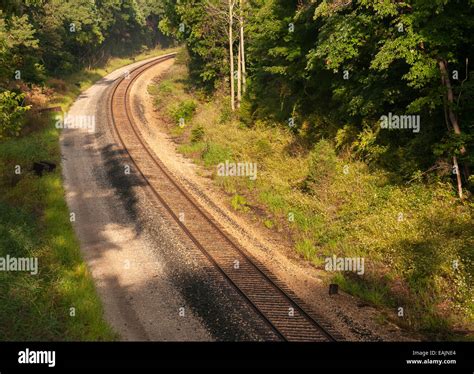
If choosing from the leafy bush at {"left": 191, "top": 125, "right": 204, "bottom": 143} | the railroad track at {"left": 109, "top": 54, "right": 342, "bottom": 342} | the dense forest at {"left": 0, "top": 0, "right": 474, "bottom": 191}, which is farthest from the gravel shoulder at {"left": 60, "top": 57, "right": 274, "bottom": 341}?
the leafy bush at {"left": 191, "top": 125, "right": 204, "bottom": 143}

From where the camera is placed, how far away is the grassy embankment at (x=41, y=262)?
905 centimetres

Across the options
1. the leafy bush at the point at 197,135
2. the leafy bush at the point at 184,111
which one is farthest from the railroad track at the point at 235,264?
the leafy bush at the point at 184,111

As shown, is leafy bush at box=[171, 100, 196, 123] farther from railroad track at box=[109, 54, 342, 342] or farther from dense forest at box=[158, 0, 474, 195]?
railroad track at box=[109, 54, 342, 342]

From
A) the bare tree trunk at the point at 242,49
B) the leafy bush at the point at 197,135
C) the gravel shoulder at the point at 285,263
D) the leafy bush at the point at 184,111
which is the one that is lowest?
the gravel shoulder at the point at 285,263

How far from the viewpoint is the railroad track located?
386 inches

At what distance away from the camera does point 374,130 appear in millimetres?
16844

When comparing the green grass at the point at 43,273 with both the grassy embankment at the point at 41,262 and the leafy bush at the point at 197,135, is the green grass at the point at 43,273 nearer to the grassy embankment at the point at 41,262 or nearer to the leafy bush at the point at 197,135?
the grassy embankment at the point at 41,262

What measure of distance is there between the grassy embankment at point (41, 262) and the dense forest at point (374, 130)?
8.83ft

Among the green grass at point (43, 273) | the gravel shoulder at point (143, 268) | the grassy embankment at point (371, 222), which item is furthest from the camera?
the grassy embankment at point (371, 222)

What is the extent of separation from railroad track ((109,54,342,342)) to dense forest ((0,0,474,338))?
2064mm

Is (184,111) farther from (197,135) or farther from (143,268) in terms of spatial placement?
(143,268)

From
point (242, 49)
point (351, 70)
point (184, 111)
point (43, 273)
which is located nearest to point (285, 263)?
point (43, 273)

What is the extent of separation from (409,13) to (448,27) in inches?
71.3
